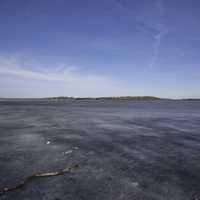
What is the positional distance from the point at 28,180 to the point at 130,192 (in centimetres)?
240

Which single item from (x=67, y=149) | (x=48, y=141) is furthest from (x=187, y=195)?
(x=48, y=141)

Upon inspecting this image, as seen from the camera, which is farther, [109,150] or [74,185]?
[109,150]

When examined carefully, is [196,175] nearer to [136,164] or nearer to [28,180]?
[136,164]

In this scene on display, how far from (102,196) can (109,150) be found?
10.9 feet

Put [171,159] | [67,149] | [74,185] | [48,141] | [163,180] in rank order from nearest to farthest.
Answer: [74,185]
[163,180]
[171,159]
[67,149]
[48,141]

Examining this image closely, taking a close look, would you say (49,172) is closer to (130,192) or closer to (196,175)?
(130,192)

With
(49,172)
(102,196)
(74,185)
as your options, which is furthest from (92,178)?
(49,172)

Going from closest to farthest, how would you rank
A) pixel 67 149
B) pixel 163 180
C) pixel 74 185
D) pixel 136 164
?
pixel 74 185
pixel 163 180
pixel 136 164
pixel 67 149

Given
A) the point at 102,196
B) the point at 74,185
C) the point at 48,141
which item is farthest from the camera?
the point at 48,141

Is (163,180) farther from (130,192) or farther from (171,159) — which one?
(171,159)

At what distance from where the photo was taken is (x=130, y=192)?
3.73 meters

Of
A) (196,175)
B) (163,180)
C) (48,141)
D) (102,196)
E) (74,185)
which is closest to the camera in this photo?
(102,196)

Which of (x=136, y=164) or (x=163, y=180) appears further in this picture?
(x=136, y=164)

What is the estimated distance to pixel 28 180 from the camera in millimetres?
4141
